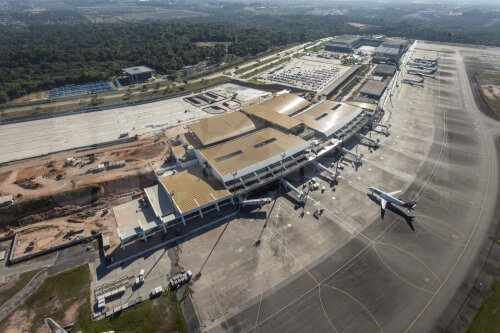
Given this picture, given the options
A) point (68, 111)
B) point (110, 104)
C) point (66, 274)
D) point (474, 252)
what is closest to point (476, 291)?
point (474, 252)

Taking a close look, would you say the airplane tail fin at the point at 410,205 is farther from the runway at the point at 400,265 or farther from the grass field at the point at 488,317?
the grass field at the point at 488,317

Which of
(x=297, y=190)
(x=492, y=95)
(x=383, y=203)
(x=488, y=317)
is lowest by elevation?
(x=492, y=95)

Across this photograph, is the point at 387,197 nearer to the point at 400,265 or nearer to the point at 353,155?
the point at 400,265

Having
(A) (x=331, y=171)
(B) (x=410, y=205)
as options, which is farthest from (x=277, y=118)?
(B) (x=410, y=205)

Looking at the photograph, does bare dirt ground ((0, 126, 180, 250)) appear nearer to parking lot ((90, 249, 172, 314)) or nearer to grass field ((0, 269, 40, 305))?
grass field ((0, 269, 40, 305))

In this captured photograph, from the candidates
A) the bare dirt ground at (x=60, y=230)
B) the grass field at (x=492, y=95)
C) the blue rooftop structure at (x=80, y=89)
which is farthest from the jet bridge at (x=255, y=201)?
the blue rooftop structure at (x=80, y=89)

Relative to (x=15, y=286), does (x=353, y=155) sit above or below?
below

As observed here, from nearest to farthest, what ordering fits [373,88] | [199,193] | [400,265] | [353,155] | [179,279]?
[179,279] → [400,265] → [199,193] → [353,155] → [373,88]
